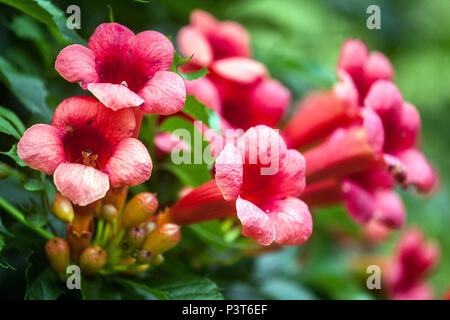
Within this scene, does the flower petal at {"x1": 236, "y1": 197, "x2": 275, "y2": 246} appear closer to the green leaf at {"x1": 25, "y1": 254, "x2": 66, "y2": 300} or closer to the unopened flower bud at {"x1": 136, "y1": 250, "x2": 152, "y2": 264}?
the unopened flower bud at {"x1": 136, "y1": 250, "x2": 152, "y2": 264}

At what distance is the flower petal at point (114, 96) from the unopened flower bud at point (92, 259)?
0.31 metres

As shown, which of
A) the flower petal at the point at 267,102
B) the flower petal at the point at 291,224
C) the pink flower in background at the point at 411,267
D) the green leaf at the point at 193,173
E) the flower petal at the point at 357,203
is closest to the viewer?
the flower petal at the point at 291,224

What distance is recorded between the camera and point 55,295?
91 centimetres

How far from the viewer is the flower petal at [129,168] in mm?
792

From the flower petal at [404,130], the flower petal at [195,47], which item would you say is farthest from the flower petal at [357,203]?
the flower petal at [195,47]

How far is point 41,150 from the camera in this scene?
773mm

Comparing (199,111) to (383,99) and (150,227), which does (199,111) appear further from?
(383,99)

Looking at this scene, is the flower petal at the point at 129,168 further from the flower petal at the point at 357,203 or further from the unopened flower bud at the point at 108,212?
the flower petal at the point at 357,203

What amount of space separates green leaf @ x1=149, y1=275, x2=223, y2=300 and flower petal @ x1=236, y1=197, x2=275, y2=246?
0.74ft

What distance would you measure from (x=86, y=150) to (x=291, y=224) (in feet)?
1.35

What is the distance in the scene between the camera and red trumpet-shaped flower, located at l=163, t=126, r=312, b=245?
0.82m

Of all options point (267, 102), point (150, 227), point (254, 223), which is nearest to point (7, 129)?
point (150, 227)
